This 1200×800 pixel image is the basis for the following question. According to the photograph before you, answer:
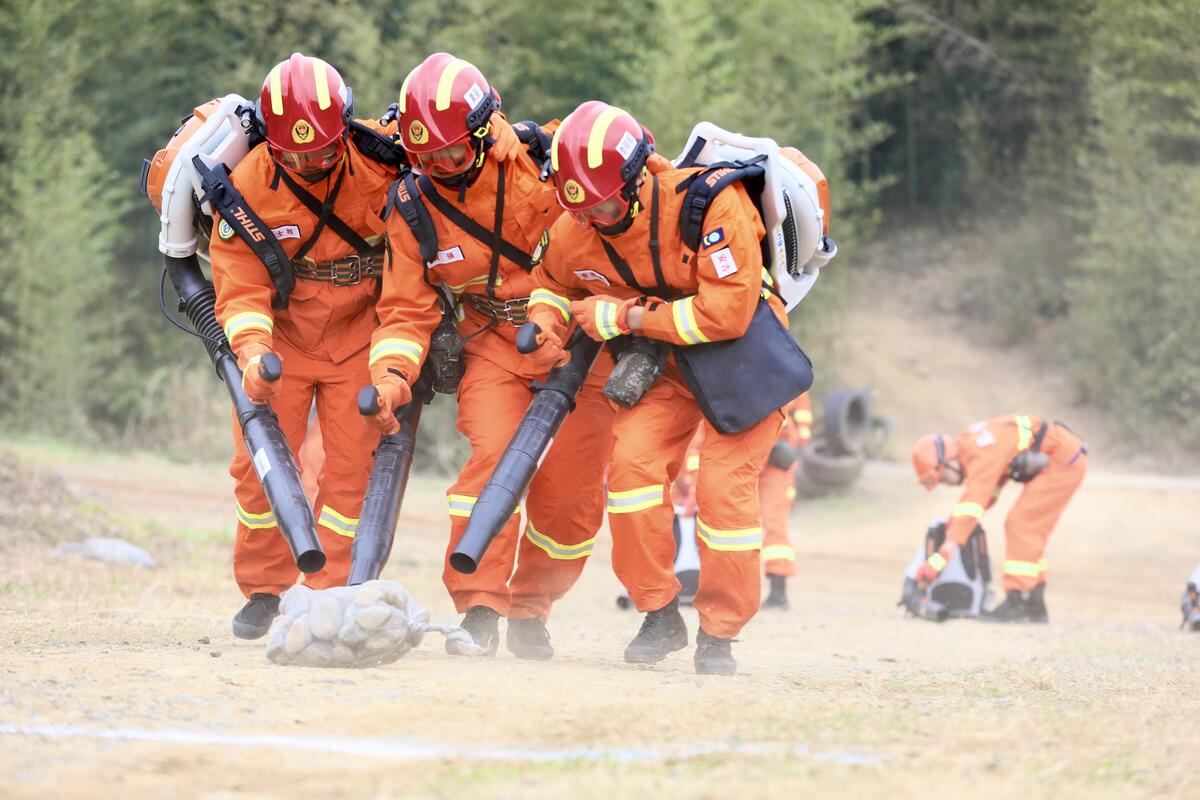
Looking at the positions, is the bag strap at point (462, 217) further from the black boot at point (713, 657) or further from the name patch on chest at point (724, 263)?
the black boot at point (713, 657)

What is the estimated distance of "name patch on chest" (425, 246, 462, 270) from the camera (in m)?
6.05

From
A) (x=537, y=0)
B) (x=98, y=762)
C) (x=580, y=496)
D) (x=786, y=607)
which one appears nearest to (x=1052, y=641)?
(x=786, y=607)

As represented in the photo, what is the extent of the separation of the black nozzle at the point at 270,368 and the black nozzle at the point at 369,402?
0.36 m

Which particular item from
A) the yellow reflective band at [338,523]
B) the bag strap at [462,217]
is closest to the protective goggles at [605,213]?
the bag strap at [462,217]

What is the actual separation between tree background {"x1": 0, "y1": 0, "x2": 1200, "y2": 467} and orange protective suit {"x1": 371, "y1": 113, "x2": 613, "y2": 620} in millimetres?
13884

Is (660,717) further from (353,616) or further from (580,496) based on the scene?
(580,496)

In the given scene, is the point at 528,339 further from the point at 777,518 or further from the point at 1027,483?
the point at 1027,483

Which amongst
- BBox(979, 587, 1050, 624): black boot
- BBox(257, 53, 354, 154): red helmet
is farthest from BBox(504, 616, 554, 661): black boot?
BBox(979, 587, 1050, 624): black boot

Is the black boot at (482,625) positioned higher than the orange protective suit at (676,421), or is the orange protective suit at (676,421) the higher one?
the orange protective suit at (676,421)

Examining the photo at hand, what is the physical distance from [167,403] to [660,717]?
1730 centimetres

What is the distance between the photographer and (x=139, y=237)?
24891 mm

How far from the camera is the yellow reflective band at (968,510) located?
10.8m

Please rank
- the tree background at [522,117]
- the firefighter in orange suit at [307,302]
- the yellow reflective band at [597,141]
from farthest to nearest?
the tree background at [522,117] → the firefighter in orange suit at [307,302] → the yellow reflective band at [597,141]

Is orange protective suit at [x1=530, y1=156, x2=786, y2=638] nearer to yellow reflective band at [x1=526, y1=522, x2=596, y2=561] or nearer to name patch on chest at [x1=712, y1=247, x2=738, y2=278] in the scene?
name patch on chest at [x1=712, y1=247, x2=738, y2=278]
